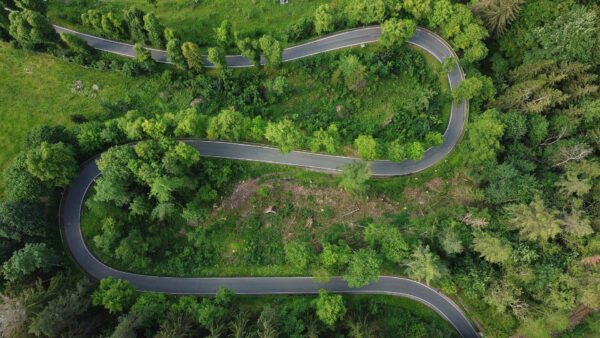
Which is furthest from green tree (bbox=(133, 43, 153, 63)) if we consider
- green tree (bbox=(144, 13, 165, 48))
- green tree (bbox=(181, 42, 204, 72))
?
green tree (bbox=(181, 42, 204, 72))

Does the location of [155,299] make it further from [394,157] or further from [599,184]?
[599,184]

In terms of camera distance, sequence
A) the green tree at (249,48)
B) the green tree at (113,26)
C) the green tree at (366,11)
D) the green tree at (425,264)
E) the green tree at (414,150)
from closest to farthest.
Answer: the green tree at (425,264) < the green tree at (414,150) < the green tree at (249,48) < the green tree at (113,26) < the green tree at (366,11)

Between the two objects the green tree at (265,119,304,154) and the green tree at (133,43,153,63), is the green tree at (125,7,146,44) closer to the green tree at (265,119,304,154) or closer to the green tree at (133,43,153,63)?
the green tree at (133,43,153,63)

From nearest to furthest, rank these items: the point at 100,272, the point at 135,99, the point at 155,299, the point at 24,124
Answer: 1. the point at 155,299
2. the point at 100,272
3. the point at 24,124
4. the point at 135,99

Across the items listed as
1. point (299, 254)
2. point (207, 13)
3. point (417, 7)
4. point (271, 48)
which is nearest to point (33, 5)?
point (207, 13)

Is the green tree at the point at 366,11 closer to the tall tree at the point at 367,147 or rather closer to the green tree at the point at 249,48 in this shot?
the green tree at the point at 249,48

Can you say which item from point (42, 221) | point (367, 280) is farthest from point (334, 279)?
point (42, 221)

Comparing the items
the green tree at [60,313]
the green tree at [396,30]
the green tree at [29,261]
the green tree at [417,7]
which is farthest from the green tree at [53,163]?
the green tree at [417,7]
